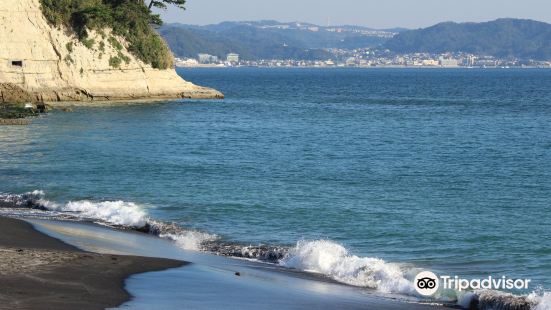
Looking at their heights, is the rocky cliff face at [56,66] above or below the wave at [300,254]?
above

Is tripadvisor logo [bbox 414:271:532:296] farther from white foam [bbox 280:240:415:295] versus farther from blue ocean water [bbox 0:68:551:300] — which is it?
blue ocean water [bbox 0:68:551:300]

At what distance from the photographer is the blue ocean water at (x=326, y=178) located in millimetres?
22812

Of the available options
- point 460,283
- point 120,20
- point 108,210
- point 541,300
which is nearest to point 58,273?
point 460,283


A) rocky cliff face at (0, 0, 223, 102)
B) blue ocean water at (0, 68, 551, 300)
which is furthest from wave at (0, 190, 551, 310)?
rocky cliff face at (0, 0, 223, 102)

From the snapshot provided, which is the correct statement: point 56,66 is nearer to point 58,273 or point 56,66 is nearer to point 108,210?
point 108,210

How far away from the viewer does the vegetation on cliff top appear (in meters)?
75.4

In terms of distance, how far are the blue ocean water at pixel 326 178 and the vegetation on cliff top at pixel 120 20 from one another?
49.4 feet

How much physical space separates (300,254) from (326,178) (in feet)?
44.7

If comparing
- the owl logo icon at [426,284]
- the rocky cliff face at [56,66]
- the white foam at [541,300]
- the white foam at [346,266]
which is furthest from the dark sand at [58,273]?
the rocky cliff face at [56,66]

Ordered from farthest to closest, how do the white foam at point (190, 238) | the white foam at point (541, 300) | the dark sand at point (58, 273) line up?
1. the white foam at point (190, 238)
2. the white foam at point (541, 300)
3. the dark sand at point (58, 273)

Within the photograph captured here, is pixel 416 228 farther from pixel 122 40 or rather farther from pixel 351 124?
pixel 122 40

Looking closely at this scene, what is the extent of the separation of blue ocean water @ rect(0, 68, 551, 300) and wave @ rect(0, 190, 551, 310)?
32.2 inches

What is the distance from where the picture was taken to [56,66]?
72.4 m

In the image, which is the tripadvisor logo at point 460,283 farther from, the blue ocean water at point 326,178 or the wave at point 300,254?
the blue ocean water at point 326,178
